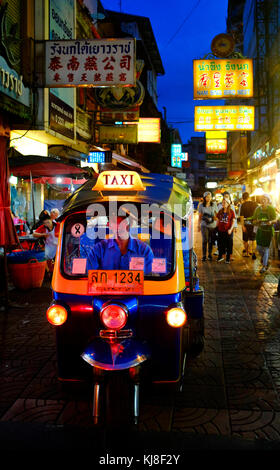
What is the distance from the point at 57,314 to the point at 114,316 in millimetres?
592

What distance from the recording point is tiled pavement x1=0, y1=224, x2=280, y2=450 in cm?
343

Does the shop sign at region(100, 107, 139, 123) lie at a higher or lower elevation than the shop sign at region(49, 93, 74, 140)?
higher

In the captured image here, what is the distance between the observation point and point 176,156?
4272 centimetres

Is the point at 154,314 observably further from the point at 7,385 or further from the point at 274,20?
the point at 274,20

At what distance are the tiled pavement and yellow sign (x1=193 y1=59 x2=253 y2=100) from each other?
10.7 m

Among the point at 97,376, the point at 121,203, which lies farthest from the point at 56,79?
the point at 97,376

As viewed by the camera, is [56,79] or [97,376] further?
[56,79]

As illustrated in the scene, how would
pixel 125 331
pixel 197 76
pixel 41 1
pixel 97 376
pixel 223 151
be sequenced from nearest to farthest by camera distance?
pixel 97 376
pixel 125 331
pixel 41 1
pixel 197 76
pixel 223 151

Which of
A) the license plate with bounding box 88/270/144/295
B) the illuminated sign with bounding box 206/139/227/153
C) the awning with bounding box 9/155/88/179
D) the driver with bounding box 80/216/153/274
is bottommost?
the license plate with bounding box 88/270/144/295

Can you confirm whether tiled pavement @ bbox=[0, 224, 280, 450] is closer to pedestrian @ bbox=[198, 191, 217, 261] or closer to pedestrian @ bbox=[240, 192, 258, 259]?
pedestrian @ bbox=[198, 191, 217, 261]

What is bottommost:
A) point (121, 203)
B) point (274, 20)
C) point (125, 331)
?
point (125, 331)

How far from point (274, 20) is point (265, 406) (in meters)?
22.5

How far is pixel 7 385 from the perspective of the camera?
4.44 m

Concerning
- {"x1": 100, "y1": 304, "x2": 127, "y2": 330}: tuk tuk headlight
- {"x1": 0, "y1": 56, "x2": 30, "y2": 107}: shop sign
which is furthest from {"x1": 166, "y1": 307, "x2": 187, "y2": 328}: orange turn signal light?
{"x1": 0, "y1": 56, "x2": 30, "y2": 107}: shop sign
